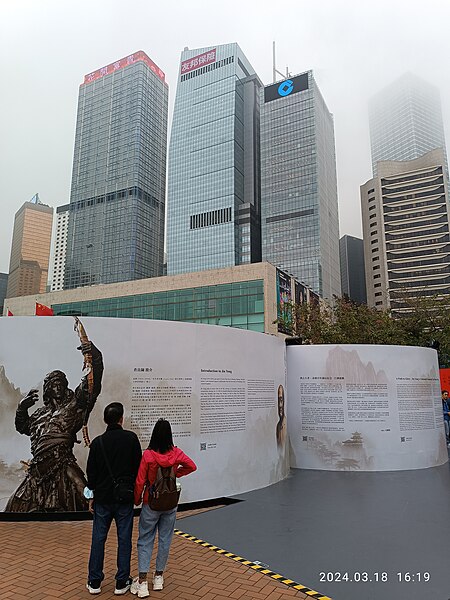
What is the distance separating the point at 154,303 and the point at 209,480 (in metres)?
47.0

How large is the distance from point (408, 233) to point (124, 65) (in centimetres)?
8675

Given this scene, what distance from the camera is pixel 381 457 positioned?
8555mm

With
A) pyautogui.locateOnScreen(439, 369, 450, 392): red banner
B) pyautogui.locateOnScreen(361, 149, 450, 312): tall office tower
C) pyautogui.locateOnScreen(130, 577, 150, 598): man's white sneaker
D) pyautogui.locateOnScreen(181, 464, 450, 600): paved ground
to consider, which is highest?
pyautogui.locateOnScreen(361, 149, 450, 312): tall office tower

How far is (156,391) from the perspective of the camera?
593 cm

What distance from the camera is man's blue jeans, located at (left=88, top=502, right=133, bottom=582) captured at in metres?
3.32

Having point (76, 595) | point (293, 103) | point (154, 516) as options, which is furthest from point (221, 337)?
point (293, 103)

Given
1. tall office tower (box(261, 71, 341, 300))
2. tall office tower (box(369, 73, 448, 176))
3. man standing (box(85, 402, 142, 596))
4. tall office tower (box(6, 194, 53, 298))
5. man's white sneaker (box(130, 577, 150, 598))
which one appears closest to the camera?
man's white sneaker (box(130, 577, 150, 598))

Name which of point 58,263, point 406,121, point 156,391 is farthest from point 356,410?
point 406,121

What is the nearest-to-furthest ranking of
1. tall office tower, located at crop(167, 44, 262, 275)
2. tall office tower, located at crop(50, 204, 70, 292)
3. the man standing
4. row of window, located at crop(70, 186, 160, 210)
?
the man standing
tall office tower, located at crop(167, 44, 262, 275)
row of window, located at crop(70, 186, 160, 210)
tall office tower, located at crop(50, 204, 70, 292)

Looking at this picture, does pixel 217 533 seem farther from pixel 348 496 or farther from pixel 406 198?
pixel 406 198

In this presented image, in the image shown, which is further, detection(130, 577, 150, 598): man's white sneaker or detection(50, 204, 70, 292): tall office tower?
detection(50, 204, 70, 292): tall office tower

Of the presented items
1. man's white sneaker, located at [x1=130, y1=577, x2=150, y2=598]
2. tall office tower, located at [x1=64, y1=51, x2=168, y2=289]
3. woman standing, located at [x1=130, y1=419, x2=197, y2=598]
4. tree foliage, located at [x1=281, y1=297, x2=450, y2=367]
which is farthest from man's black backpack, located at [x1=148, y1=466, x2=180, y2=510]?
tall office tower, located at [x1=64, y1=51, x2=168, y2=289]

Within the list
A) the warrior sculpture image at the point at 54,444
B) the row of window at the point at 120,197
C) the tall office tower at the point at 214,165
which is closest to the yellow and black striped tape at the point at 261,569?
the warrior sculpture image at the point at 54,444

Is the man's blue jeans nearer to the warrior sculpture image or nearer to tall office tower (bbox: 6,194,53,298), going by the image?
Answer: the warrior sculpture image
